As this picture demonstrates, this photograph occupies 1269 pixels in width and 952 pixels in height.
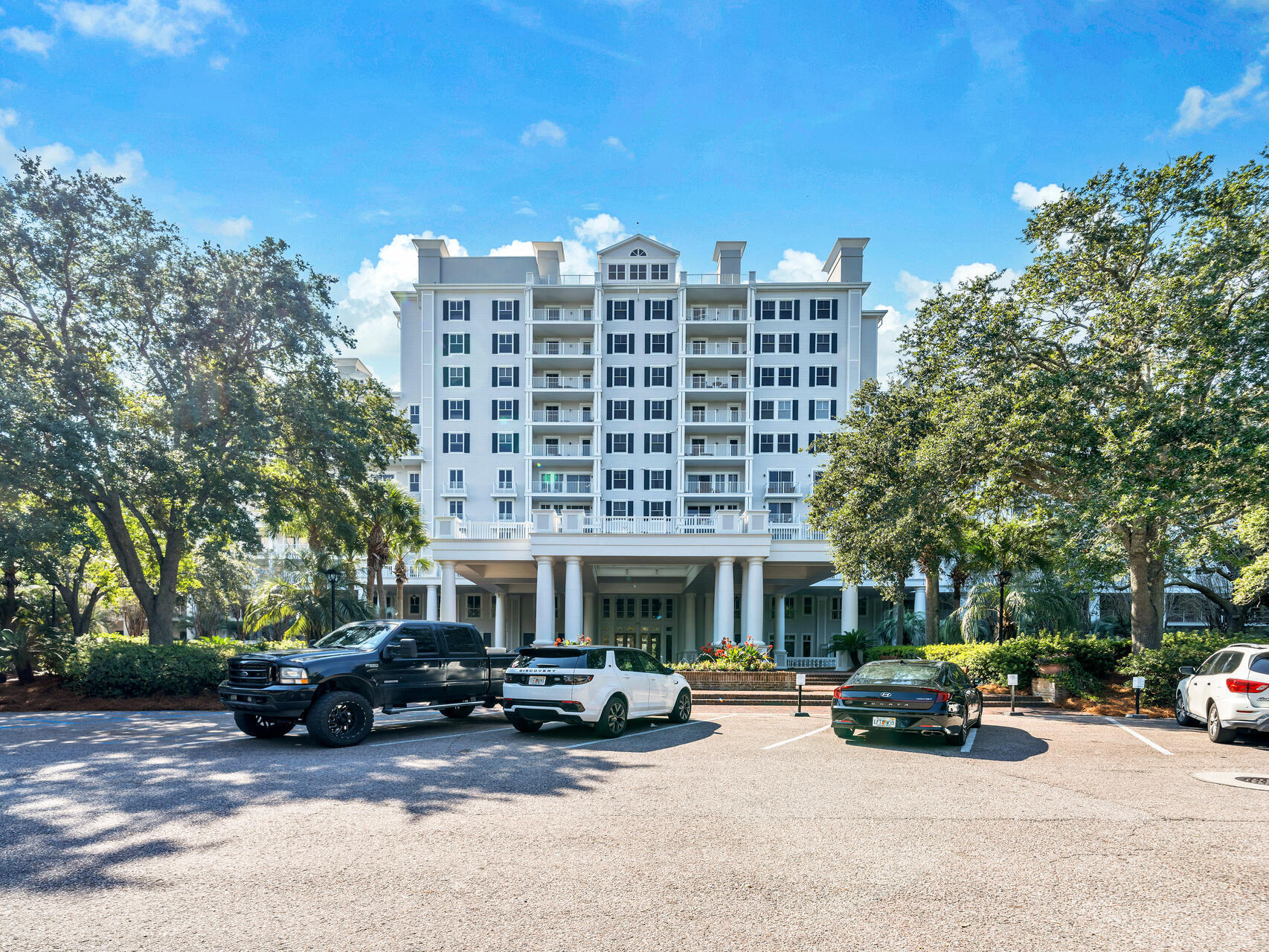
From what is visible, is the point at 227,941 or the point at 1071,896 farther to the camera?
the point at 1071,896

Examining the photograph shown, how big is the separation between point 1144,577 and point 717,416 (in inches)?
1594

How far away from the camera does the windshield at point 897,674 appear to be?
1295cm

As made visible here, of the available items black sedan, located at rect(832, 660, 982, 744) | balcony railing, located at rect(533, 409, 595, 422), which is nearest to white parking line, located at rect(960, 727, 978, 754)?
black sedan, located at rect(832, 660, 982, 744)

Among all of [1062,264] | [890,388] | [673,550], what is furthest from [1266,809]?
[890,388]

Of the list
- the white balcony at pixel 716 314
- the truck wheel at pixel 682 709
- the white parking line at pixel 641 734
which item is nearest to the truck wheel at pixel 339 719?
the white parking line at pixel 641 734

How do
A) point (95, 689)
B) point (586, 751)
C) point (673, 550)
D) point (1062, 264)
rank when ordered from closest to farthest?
point (586, 751) → point (95, 689) → point (1062, 264) → point (673, 550)

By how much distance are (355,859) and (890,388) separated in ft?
87.3

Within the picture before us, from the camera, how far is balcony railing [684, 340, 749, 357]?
5912 cm

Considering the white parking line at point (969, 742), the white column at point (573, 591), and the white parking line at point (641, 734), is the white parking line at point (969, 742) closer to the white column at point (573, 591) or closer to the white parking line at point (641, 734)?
the white parking line at point (641, 734)

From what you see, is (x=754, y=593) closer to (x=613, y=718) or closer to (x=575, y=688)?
(x=613, y=718)

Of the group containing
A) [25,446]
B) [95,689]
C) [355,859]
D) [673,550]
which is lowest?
[95,689]

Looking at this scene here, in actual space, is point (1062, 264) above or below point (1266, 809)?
above

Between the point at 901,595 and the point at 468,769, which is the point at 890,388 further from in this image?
the point at 468,769

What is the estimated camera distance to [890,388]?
1155 inches
